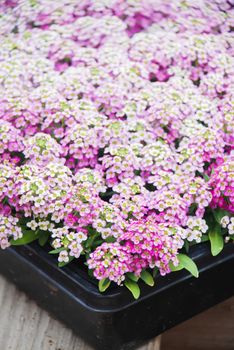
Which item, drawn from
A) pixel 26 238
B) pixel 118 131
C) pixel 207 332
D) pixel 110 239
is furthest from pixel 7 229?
pixel 207 332

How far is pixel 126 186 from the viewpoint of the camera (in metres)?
1.42

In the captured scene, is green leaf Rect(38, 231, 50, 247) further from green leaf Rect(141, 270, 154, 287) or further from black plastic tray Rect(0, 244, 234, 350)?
green leaf Rect(141, 270, 154, 287)

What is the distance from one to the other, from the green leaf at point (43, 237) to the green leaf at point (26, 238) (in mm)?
10

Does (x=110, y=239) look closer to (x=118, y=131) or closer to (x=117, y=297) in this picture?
(x=117, y=297)

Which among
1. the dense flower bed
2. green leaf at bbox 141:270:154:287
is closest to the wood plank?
the dense flower bed

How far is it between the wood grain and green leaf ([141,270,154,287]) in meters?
0.23

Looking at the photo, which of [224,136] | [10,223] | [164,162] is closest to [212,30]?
[224,136]

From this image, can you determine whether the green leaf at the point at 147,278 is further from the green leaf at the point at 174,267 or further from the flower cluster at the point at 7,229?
the flower cluster at the point at 7,229

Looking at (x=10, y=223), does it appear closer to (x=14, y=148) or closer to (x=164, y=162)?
(x=14, y=148)

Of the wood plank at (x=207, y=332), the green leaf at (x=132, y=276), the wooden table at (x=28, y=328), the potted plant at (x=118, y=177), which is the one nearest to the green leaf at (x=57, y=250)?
the potted plant at (x=118, y=177)

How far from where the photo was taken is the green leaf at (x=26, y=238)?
1.45m

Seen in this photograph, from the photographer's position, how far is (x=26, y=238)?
1.46 m

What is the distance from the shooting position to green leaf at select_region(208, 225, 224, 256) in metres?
1.43

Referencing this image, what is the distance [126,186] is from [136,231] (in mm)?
143
